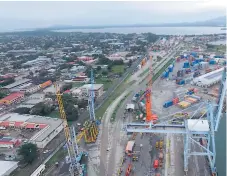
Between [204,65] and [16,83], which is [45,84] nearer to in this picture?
[16,83]

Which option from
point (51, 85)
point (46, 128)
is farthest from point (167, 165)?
point (51, 85)

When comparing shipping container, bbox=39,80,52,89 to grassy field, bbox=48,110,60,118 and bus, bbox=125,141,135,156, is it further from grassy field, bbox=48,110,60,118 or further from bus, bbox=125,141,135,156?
bus, bbox=125,141,135,156

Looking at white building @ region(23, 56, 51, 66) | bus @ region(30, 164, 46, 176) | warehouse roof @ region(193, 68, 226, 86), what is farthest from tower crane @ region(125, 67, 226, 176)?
white building @ region(23, 56, 51, 66)

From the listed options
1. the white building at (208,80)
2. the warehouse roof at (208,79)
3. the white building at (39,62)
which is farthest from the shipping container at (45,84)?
the warehouse roof at (208,79)

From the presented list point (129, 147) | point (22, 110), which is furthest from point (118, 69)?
point (129, 147)

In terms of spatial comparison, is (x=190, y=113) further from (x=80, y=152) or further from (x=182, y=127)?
(x=80, y=152)

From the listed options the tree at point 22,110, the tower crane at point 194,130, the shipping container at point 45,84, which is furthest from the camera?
the shipping container at point 45,84

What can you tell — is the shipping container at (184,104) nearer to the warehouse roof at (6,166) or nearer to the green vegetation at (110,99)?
the green vegetation at (110,99)
